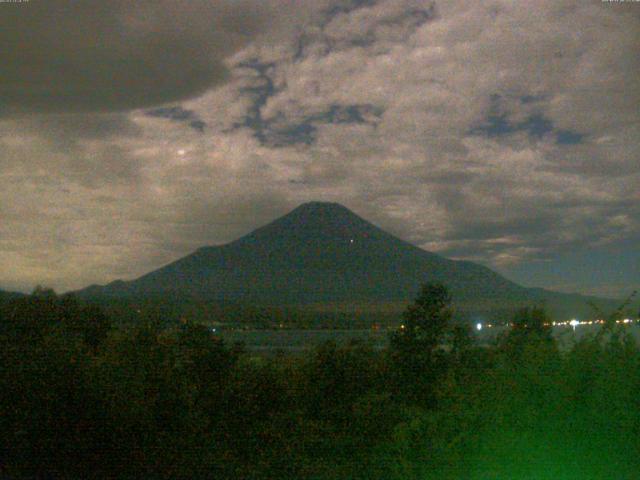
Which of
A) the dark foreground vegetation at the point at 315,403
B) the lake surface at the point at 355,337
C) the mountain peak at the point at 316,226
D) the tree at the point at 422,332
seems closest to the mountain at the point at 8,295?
the dark foreground vegetation at the point at 315,403

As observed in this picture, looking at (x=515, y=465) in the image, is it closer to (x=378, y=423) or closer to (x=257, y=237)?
(x=378, y=423)

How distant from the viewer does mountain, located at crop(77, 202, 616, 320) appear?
145 feet

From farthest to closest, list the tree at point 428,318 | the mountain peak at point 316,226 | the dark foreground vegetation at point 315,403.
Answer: the mountain peak at point 316,226
the tree at point 428,318
the dark foreground vegetation at point 315,403

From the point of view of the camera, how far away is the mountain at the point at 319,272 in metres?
44.2

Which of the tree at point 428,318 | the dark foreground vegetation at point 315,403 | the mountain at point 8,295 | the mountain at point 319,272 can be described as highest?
the mountain at point 319,272

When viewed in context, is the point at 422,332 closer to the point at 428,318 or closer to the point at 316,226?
the point at 428,318

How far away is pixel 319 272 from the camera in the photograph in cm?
5528

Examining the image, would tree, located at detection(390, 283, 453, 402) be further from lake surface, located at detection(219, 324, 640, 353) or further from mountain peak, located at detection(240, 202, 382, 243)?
mountain peak, located at detection(240, 202, 382, 243)

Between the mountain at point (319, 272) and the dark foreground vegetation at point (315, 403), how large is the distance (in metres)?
20.6

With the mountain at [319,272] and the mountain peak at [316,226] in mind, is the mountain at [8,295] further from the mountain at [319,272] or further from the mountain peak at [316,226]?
the mountain peak at [316,226]

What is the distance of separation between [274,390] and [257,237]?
5672 centimetres

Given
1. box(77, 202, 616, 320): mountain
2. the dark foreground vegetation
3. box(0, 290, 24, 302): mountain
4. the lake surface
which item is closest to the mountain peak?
box(77, 202, 616, 320): mountain

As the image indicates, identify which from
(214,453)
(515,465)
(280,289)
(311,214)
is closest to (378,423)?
(214,453)

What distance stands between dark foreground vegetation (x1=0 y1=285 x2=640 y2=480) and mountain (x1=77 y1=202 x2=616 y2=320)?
67.6 feet
